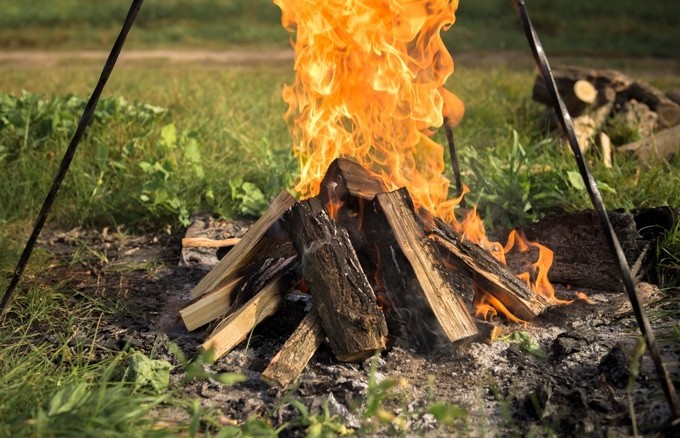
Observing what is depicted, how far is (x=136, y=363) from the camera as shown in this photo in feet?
9.28

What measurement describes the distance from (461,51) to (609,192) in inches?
306

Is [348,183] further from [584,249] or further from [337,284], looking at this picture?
[584,249]

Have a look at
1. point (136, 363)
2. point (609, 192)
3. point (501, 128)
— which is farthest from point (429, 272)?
point (501, 128)

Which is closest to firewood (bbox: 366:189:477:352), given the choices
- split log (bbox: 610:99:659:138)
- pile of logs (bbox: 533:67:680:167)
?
pile of logs (bbox: 533:67:680:167)

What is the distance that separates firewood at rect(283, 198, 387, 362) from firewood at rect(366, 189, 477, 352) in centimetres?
14

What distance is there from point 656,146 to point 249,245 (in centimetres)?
323

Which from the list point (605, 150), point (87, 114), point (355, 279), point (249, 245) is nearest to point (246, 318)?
point (249, 245)

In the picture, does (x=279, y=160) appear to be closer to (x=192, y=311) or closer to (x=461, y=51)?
(x=192, y=311)

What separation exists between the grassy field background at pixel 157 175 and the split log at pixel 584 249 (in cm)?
25

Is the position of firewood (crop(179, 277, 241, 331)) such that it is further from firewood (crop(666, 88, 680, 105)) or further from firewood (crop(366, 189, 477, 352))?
firewood (crop(666, 88, 680, 105))

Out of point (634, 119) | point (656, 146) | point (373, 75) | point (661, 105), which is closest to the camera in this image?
point (373, 75)

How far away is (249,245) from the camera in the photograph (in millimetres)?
3342

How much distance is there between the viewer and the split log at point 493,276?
327cm

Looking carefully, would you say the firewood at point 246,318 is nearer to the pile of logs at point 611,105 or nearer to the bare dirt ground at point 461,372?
the bare dirt ground at point 461,372
